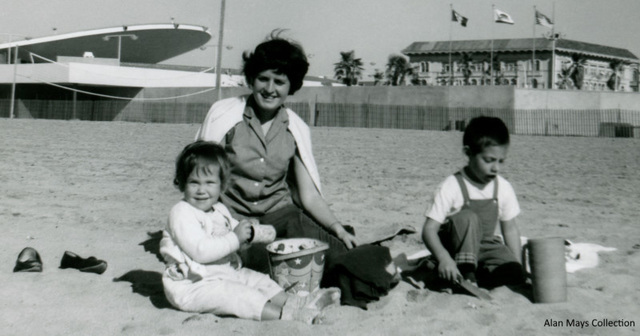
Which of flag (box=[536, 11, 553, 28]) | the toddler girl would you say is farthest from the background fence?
the toddler girl

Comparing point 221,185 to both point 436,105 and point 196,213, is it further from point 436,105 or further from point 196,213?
point 436,105

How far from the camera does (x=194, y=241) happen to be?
146 inches

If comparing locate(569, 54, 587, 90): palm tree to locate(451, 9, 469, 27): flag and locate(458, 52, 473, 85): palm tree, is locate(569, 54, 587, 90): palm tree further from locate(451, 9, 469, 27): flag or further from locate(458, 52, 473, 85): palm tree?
locate(451, 9, 469, 27): flag

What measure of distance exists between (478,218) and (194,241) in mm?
1677

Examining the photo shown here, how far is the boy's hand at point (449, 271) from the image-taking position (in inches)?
158

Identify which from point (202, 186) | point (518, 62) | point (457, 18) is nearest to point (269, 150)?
point (202, 186)

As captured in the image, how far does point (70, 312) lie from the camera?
3.89m

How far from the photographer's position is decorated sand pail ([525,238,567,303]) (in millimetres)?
3982

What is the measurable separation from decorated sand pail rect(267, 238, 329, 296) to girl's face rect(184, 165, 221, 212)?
1.64 ft

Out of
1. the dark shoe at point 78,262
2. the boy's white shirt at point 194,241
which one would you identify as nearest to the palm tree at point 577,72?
the dark shoe at point 78,262

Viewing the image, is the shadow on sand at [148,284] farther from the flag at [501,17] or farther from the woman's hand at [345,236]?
the flag at [501,17]

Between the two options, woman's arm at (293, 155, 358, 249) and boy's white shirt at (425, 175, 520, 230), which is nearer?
boy's white shirt at (425, 175, 520, 230)

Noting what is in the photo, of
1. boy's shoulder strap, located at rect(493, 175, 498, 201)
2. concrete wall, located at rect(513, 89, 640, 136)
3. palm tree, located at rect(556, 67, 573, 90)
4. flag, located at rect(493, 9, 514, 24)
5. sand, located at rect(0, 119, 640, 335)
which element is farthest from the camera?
palm tree, located at rect(556, 67, 573, 90)

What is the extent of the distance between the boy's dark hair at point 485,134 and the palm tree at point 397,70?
74.1 metres
